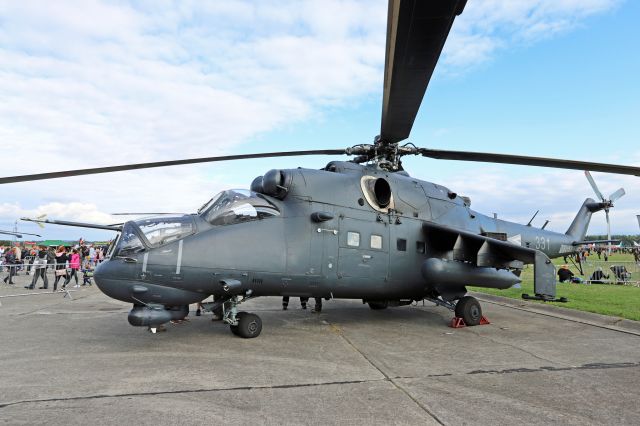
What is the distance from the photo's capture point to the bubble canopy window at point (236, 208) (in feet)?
24.3

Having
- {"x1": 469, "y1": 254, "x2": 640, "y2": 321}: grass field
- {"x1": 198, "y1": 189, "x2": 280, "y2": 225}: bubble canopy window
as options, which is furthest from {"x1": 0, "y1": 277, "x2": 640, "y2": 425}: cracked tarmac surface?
{"x1": 198, "y1": 189, "x2": 280, "y2": 225}: bubble canopy window

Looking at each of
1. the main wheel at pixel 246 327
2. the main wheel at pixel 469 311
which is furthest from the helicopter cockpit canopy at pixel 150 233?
the main wheel at pixel 469 311

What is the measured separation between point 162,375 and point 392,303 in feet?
21.5

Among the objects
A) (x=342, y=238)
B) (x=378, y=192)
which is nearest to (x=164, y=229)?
(x=342, y=238)

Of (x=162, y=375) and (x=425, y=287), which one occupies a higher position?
(x=425, y=287)

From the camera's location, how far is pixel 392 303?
1045 cm

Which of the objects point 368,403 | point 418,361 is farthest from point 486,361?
point 368,403

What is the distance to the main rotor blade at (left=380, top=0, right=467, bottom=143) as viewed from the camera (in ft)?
12.6

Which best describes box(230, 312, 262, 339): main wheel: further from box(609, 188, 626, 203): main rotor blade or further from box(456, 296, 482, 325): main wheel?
box(609, 188, 626, 203): main rotor blade

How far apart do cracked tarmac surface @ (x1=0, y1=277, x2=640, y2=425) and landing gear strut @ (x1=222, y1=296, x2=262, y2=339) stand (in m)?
0.21

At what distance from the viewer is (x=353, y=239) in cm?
873

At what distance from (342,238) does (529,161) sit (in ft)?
12.5

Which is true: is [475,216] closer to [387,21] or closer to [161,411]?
[387,21]

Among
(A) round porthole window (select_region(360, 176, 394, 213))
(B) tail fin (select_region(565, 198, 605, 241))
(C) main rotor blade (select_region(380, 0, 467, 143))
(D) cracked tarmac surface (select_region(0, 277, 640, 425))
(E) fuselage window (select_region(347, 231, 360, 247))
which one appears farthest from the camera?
(B) tail fin (select_region(565, 198, 605, 241))
